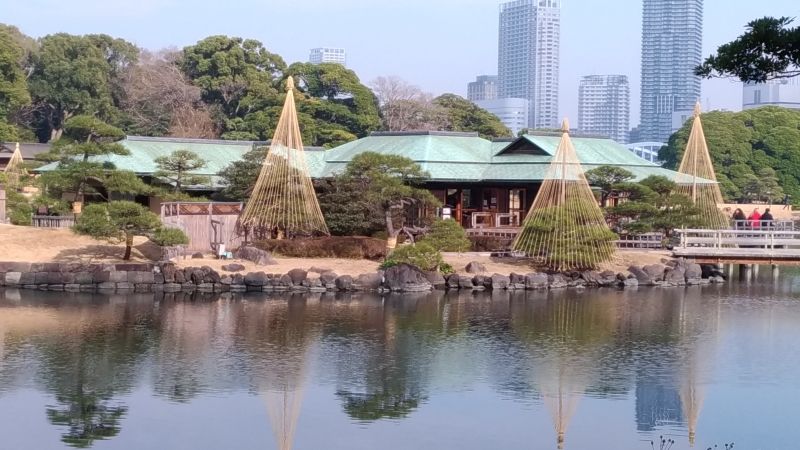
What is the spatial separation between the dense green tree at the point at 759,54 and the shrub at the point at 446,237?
13.8 metres

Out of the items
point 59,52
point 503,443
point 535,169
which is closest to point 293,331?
point 503,443

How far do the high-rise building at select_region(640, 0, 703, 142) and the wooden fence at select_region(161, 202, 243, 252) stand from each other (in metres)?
139

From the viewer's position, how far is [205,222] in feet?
82.7

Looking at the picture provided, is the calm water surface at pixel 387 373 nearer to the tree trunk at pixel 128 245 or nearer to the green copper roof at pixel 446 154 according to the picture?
the tree trunk at pixel 128 245

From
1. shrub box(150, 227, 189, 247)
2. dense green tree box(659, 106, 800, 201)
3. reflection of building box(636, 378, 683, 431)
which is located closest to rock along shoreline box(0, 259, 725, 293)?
shrub box(150, 227, 189, 247)

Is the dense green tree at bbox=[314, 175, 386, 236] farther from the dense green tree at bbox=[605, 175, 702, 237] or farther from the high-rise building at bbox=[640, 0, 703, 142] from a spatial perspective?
the high-rise building at bbox=[640, 0, 703, 142]

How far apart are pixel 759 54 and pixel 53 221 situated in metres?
20.3

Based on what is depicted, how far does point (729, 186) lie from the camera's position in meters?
49.8

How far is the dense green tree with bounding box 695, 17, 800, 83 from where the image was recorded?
390 inches

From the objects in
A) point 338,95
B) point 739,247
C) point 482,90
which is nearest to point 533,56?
point 482,90

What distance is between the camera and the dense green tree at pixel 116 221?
22.3 m

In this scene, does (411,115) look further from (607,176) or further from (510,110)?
(510,110)

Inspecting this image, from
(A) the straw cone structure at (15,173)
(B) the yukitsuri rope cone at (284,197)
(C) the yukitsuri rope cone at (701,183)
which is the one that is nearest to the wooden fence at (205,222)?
(B) the yukitsuri rope cone at (284,197)

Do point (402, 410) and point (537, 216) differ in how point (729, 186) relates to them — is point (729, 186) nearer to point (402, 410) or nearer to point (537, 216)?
point (537, 216)
